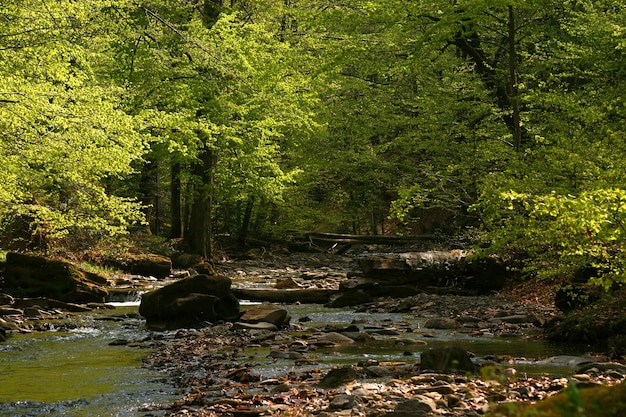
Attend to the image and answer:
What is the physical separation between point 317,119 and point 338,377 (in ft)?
84.7

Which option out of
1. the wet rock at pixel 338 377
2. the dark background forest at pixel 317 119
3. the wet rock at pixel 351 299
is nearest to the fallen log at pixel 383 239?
the dark background forest at pixel 317 119

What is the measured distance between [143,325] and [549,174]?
28.1 ft

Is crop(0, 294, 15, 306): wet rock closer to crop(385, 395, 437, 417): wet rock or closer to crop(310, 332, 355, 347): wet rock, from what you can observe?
crop(310, 332, 355, 347): wet rock

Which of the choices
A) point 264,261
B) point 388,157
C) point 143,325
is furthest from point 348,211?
point 143,325

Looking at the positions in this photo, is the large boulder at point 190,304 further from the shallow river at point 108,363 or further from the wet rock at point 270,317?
the wet rock at point 270,317

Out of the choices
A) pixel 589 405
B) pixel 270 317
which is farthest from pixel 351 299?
pixel 589 405

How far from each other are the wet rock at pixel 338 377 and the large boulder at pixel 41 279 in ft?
35.8

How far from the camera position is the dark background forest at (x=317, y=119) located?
40.8ft

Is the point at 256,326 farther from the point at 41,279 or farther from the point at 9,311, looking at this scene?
the point at 41,279

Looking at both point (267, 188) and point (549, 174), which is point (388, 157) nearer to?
point (267, 188)

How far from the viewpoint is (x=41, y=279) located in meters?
16.9

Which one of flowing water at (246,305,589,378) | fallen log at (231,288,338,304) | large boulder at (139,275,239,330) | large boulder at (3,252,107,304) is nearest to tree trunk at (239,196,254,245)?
fallen log at (231,288,338,304)

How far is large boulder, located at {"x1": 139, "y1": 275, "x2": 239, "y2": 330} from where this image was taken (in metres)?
14.0

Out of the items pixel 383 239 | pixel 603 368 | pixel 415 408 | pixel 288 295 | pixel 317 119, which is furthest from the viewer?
pixel 317 119
